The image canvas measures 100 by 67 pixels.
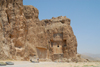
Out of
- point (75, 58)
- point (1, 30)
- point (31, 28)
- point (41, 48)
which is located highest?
point (31, 28)

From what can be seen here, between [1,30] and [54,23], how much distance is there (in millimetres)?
29106

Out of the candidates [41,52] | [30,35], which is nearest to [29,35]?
[30,35]

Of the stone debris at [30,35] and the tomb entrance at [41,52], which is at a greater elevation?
the stone debris at [30,35]

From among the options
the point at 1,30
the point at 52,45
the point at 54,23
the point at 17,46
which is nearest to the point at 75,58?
the point at 52,45

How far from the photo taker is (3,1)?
22266mm

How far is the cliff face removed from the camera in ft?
69.3

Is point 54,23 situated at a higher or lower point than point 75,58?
higher

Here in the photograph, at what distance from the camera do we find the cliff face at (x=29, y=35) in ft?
69.3

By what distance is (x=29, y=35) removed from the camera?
2970 centimetres

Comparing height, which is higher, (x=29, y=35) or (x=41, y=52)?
(x=29, y=35)

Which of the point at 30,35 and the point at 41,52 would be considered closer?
the point at 30,35

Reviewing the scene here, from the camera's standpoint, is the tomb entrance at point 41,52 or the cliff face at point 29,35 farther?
the tomb entrance at point 41,52

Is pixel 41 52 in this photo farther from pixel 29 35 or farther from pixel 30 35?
pixel 29 35

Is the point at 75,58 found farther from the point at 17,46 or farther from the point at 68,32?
the point at 17,46
